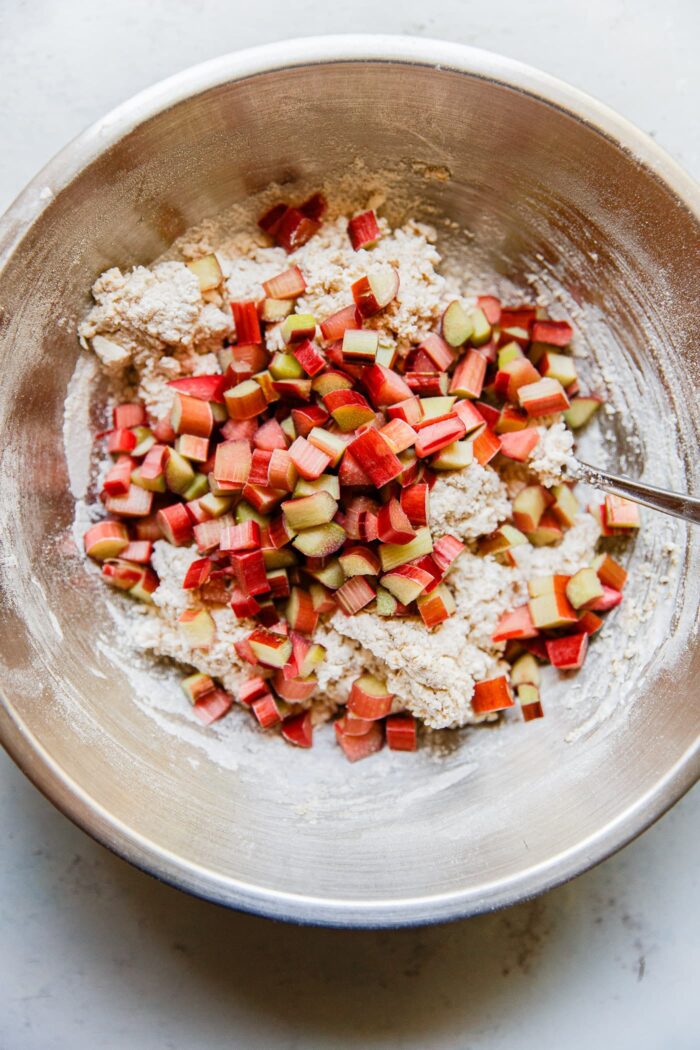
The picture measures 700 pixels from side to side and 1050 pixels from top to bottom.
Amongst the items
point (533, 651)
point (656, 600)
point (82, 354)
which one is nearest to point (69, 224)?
point (82, 354)

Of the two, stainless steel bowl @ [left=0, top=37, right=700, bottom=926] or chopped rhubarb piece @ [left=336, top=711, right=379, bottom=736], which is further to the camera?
chopped rhubarb piece @ [left=336, top=711, right=379, bottom=736]

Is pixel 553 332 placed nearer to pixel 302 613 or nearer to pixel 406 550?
pixel 406 550

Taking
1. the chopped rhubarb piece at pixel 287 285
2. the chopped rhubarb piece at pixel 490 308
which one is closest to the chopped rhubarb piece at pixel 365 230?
the chopped rhubarb piece at pixel 287 285

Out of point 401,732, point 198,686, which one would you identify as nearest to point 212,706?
point 198,686

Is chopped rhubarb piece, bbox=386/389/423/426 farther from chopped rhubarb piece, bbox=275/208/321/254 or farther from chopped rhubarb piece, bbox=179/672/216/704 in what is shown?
chopped rhubarb piece, bbox=179/672/216/704

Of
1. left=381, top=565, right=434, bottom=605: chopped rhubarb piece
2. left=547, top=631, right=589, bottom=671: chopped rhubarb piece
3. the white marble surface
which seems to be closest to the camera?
left=381, top=565, right=434, bottom=605: chopped rhubarb piece

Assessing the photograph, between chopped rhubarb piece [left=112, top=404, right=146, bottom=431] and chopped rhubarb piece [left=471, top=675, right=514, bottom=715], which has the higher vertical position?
chopped rhubarb piece [left=112, top=404, right=146, bottom=431]

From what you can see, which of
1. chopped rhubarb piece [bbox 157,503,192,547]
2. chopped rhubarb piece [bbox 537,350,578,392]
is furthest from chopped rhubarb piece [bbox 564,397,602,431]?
chopped rhubarb piece [bbox 157,503,192,547]
